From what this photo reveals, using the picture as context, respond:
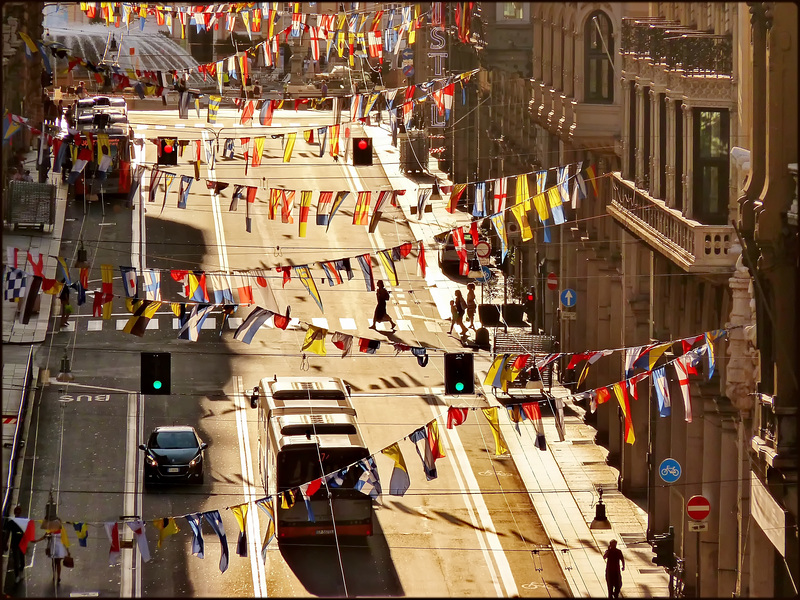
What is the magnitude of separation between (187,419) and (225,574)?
10094 millimetres

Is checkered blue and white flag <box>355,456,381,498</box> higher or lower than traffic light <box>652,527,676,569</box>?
higher

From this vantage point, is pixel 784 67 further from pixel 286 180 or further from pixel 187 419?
pixel 286 180

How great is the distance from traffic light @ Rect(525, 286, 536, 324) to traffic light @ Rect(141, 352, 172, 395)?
22.2 metres

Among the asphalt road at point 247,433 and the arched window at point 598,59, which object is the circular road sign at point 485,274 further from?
the arched window at point 598,59

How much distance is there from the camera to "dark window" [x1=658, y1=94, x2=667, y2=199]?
34969mm

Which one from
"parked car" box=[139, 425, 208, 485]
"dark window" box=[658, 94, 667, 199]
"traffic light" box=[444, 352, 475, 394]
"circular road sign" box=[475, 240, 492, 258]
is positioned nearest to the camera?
"traffic light" box=[444, 352, 475, 394]

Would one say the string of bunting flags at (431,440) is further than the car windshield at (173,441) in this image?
No

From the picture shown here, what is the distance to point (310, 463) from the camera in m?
34.0

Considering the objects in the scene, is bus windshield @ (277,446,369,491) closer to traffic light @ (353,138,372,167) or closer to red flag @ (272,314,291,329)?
red flag @ (272,314,291,329)

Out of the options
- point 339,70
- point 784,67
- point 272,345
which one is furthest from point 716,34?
point 339,70

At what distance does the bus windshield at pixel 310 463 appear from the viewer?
1336 inches

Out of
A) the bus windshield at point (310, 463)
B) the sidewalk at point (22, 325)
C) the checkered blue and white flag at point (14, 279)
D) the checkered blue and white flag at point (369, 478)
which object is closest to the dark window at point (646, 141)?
the bus windshield at point (310, 463)

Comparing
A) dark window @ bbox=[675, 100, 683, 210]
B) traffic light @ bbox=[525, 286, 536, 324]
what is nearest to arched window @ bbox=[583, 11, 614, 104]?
dark window @ bbox=[675, 100, 683, 210]

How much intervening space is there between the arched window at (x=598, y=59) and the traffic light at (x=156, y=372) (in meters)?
16.9
